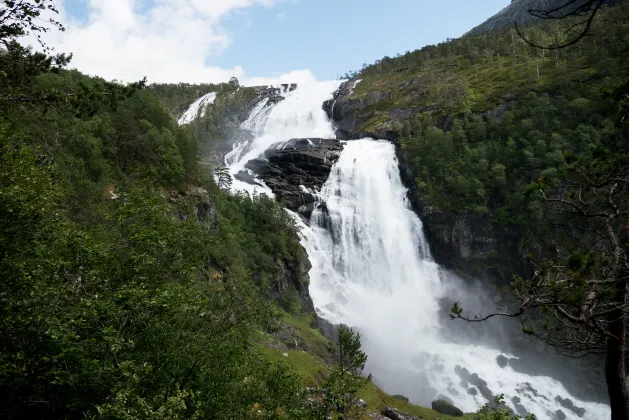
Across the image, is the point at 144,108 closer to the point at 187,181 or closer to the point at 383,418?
the point at 187,181

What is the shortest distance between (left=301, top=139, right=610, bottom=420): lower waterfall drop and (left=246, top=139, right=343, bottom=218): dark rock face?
6.61 feet

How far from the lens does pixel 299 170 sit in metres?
60.1

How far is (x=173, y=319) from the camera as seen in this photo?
9055 millimetres

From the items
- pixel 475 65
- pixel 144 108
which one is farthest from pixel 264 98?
pixel 144 108

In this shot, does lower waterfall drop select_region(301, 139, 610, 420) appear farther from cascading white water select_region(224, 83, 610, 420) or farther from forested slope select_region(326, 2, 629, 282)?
forested slope select_region(326, 2, 629, 282)

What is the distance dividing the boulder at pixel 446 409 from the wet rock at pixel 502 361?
11880mm

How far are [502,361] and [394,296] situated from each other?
13.4m

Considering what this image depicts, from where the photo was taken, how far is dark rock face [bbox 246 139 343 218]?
5288cm

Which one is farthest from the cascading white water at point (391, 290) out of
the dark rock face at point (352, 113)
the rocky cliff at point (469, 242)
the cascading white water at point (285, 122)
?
the cascading white water at point (285, 122)

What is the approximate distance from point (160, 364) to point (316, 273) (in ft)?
128

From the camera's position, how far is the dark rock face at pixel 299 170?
5288cm

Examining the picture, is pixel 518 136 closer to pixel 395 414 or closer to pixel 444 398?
pixel 444 398

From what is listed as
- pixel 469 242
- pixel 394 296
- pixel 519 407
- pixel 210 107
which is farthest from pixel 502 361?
pixel 210 107

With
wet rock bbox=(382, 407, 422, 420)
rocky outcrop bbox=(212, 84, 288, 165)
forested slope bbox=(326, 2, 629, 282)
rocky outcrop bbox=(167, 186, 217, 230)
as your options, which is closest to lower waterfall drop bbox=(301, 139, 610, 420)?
forested slope bbox=(326, 2, 629, 282)
